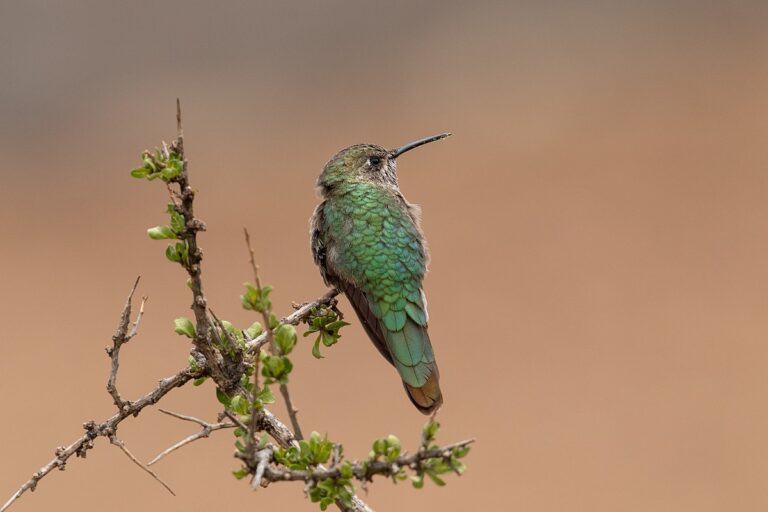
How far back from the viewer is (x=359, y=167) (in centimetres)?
514

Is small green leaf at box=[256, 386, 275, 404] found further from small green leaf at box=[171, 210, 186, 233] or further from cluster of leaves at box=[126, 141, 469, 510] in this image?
small green leaf at box=[171, 210, 186, 233]

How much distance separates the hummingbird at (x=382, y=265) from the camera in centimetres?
386

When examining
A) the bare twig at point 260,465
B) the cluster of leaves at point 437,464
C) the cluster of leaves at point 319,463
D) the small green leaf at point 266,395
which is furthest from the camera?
the small green leaf at point 266,395

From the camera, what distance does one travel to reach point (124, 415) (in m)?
2.92

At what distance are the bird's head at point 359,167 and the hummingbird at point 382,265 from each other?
12 mm

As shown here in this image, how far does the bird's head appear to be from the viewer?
5020 mm

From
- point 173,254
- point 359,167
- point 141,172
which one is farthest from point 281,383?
point 359,167

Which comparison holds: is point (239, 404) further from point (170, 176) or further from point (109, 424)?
point (170, 176)

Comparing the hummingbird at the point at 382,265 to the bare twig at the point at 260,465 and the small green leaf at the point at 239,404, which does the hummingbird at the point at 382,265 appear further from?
the bare twig at the point at 260,465

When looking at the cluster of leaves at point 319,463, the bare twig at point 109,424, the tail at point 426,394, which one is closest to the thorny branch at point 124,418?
the bare twig at point 109,424

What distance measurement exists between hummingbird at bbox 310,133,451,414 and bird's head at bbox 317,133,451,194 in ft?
0.04

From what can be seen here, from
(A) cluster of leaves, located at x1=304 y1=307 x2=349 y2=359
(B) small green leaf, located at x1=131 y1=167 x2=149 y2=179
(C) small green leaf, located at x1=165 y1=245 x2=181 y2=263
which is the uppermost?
(B) small green leaf, located at x1=131 y1=167 x2=149 y2=179

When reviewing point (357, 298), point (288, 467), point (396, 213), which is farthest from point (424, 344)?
point (288, 467)

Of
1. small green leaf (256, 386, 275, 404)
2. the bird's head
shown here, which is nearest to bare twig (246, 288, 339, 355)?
small green leaf (256, 386, 275, 404)
